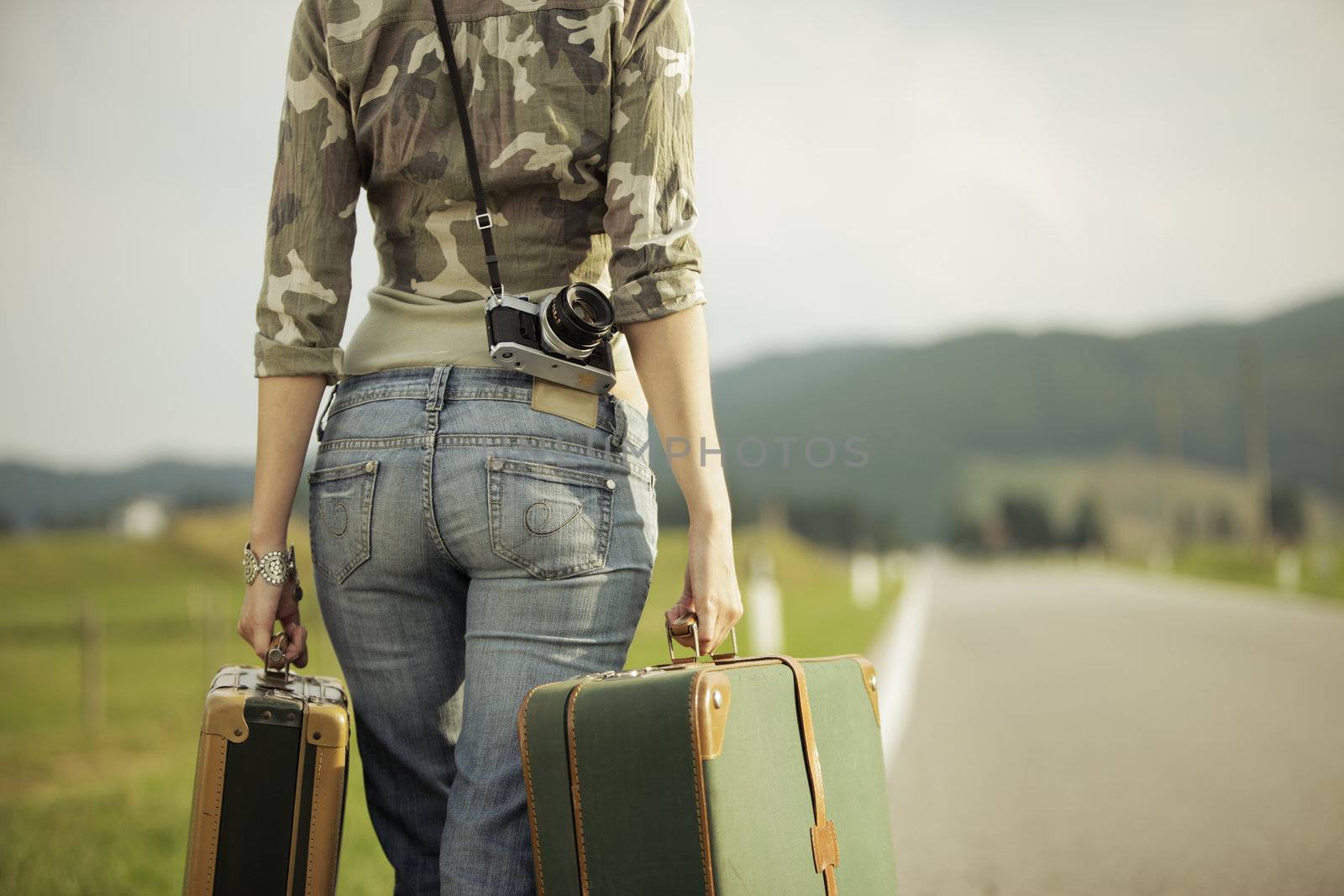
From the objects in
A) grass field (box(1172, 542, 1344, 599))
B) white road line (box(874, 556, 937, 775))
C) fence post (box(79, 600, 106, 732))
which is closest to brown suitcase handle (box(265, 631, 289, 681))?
white road line (box(874, 556, 937, 775))

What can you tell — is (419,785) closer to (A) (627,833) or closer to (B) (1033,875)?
(A) (627,833)

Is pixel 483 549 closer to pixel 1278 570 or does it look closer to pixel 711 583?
pixel 711 583

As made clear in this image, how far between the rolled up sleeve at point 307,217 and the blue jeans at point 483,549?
0.14 metres

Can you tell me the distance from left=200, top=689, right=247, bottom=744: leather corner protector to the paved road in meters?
2.62

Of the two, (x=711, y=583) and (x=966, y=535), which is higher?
(x=711, y=583)

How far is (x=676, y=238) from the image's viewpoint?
1858 mm

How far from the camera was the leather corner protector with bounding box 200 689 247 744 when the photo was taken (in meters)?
1.87

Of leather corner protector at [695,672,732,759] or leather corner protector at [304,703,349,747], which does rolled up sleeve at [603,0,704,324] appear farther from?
leather corner protector at [304,703,349,747]

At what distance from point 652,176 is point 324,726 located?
99cm

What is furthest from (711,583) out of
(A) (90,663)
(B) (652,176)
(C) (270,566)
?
(A) (90,663)

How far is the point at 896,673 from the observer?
935 centimetres

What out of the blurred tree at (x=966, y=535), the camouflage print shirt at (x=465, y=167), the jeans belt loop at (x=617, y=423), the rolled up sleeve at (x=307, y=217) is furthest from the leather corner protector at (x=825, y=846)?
the blurred tree at (x=966, y=535)

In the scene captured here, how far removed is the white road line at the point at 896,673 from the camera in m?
6.69

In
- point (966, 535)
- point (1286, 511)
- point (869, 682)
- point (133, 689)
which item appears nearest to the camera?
point (869, 682)
